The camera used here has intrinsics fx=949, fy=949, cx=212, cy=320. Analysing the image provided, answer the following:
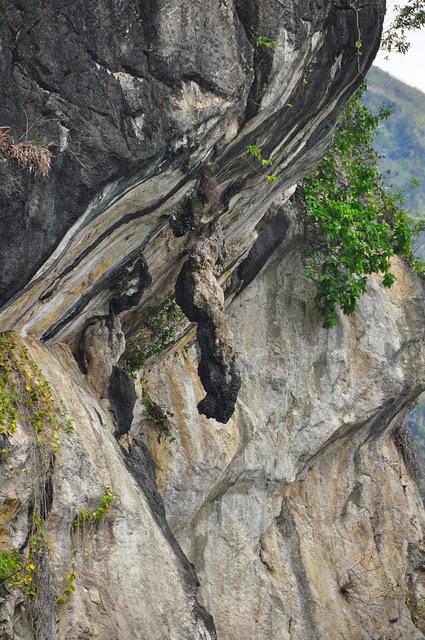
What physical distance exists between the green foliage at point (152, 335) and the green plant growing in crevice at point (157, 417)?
0.38 m

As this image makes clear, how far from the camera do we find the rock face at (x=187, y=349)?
6895mm

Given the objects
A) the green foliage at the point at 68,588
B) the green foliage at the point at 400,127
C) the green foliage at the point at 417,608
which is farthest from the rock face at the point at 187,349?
the green foliage at the point at 400,127

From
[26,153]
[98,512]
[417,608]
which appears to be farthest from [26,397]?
[417,608]

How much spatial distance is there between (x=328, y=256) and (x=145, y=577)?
19.5 feet

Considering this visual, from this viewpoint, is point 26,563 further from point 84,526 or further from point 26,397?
point 26,397

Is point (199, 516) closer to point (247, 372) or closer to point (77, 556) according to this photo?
point (247, 372)

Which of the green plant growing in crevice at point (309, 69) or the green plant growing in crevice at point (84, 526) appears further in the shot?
the green plant growing in crevice at point (309, 69)

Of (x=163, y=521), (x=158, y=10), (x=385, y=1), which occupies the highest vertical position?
(x=385, y=1)

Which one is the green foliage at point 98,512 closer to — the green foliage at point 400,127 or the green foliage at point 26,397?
the green foliage at point 26,397

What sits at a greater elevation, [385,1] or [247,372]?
[385,1]

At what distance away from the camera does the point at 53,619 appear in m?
7.70

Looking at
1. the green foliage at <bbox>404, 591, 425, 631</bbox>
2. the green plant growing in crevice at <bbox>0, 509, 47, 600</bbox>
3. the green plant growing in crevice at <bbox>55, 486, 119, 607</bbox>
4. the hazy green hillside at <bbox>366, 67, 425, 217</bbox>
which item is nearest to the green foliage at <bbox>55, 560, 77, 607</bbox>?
the green plant growing in crevice at <bbox>55, 486, 119, 607</bbox>

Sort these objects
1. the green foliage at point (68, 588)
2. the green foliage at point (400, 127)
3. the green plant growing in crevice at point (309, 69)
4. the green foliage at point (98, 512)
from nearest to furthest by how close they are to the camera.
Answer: the green foliage at point (68, 588) < the green foliage at point (98, 512) < the green plant growing in crevice at point (309, 69) < the green foliage at point (400, 127)

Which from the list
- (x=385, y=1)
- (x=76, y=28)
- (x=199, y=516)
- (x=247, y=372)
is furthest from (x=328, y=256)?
(x=76, y=28)
